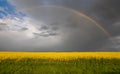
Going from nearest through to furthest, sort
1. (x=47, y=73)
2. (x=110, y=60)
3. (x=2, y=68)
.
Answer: (x=47, y=73)
(x=2, y=68)
(x=110, y=60)

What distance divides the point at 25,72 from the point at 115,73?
685 cm

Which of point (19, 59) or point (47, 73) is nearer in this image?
point (47, 73)

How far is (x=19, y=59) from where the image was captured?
22578mm

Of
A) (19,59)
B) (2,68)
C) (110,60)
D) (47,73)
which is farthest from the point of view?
(110,60)

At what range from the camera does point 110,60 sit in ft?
78.9

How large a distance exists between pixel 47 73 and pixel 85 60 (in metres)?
8.36

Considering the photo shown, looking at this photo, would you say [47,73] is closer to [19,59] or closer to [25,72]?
[25,72]

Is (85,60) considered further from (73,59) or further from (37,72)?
(37,72)

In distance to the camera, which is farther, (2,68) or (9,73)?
(2,68)

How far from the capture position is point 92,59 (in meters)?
23.3

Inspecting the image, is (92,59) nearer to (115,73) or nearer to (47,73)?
(115,73)

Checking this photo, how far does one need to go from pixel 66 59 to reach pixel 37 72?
7.81 meters

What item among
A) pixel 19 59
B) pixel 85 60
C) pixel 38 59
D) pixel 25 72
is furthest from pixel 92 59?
pixel 25 72

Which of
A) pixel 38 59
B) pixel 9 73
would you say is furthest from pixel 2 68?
pixel 38 59
